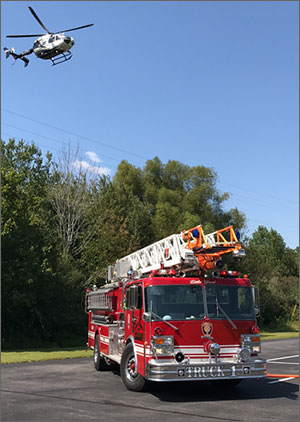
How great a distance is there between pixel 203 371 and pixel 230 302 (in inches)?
65.2

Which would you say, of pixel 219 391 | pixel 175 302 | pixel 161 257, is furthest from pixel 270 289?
pixel 175 302

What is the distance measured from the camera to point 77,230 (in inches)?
1415

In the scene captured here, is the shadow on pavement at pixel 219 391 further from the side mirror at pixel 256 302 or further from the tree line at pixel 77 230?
the tree line at pixel 77 230

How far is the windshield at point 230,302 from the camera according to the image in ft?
32.6

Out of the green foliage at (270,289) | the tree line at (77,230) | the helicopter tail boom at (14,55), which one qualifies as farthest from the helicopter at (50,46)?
the green foliage at (270,289)

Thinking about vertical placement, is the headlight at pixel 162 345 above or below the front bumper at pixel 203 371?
above

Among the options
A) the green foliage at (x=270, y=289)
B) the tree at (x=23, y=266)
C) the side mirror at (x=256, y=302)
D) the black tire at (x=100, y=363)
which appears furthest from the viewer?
the green foliage at (x=270, y=289)

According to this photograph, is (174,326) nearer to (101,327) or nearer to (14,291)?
(101,327)

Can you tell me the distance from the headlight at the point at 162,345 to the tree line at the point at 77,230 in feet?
57.8

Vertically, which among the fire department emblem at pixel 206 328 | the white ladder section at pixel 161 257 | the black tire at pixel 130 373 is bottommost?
the black tire at pixel 130 373

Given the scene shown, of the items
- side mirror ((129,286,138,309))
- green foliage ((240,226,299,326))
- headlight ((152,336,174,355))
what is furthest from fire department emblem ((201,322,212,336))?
green foliage ((240,226,299,326))

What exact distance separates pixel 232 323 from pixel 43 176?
3827 centimetres

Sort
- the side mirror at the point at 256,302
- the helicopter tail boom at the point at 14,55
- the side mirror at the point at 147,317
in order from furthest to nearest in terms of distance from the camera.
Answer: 1. the helicopter tail boom at the point at 14,55
2. the side mirror at the point at 256,302
3. the side mirror at the point at 147,317

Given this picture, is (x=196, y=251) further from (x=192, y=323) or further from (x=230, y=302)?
(x=192, y=323)
